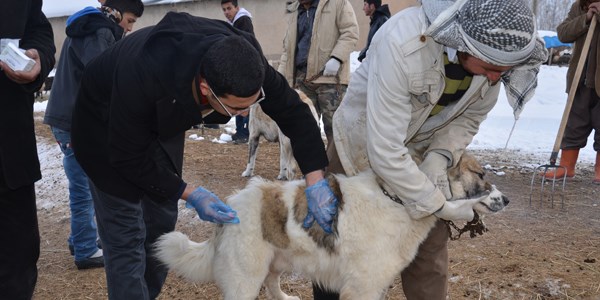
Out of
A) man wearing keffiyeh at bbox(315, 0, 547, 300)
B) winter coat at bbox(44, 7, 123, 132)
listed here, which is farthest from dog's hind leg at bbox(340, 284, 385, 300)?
winter coat at bbox(44, 7, 123, 132)

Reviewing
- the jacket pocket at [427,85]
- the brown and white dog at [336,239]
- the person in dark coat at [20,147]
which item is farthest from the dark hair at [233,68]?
the person in dark coat at [20,147]

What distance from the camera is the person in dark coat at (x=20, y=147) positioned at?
9.64ft

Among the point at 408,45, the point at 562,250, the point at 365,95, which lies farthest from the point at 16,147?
the point at 562,250

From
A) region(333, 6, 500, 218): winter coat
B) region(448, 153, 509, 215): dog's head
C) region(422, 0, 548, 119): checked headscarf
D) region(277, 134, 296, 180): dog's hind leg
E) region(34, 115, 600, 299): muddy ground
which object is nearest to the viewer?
region(422, 0, 548, 119): checked headscarf

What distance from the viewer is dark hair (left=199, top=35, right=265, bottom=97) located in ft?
7.23

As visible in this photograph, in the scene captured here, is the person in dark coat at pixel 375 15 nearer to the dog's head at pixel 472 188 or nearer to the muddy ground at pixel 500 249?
the muddy ground at pixel 500 249

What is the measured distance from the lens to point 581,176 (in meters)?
7.47

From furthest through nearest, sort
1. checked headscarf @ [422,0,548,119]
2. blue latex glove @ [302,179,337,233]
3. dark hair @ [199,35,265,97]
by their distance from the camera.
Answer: blue latex glove @ [302,179,337,233], checked headscarf @ [422,0,548,119], dark hair @ [199,35,265,97]

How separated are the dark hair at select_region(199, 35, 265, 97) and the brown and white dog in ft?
3.20

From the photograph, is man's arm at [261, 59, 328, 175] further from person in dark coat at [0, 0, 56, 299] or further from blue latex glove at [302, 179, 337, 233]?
person in dark coat at [0, 0, 56, 299]

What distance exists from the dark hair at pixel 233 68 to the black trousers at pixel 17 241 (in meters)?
1.51

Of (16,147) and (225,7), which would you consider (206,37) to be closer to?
(16,147)

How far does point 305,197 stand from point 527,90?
124cm

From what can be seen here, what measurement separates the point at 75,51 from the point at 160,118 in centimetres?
228
